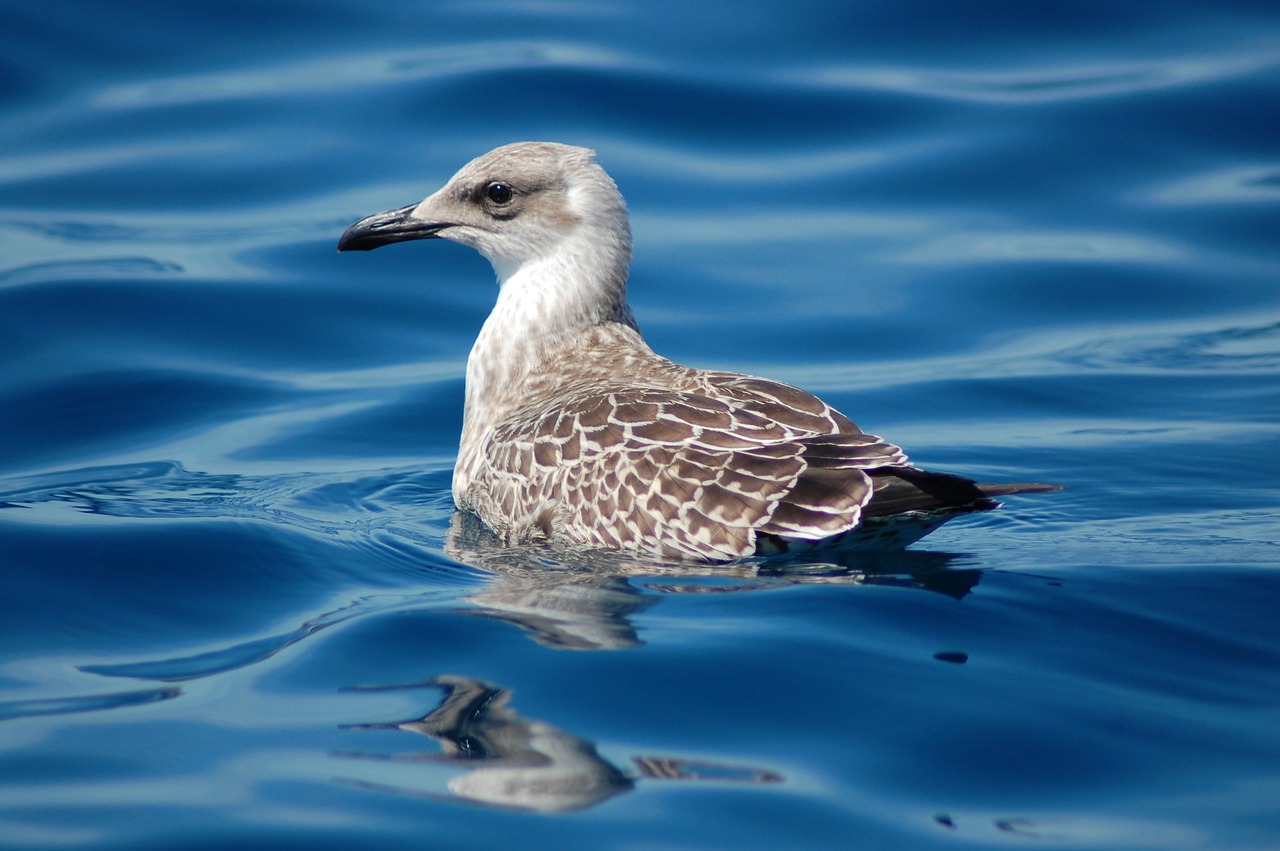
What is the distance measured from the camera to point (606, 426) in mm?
6230

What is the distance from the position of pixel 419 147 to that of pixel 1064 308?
504 centimetres

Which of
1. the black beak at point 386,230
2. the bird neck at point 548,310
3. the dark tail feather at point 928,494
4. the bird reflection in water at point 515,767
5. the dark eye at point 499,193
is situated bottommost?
the bird reflection in water at point 515,767

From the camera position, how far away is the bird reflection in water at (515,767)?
4.41 meters

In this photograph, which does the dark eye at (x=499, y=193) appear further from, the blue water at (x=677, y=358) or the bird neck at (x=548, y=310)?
the blue water at (x=677, y=358)

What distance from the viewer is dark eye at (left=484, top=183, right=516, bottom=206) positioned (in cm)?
738

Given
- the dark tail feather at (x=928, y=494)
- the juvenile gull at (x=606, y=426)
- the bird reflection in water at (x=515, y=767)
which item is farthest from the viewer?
the juvenile gull at (x=606, y=426)

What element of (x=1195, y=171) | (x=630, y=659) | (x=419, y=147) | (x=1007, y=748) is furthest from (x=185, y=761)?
(x=1195, y=171)

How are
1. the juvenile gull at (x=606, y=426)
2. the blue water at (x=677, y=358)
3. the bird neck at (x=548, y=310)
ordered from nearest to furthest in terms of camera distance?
the blue water at (x=677, y=358) < the juvenile gull at (x=606, y=426) < the bird neck at (x=548, y=310)

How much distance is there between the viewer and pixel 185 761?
15.5 ft

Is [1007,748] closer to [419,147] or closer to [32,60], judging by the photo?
[419,147]

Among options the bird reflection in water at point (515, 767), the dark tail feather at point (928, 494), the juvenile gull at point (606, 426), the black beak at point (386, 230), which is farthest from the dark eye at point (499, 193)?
the bird reflection in water at point (515, 767)

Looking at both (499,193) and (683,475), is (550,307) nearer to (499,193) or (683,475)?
(499,193)

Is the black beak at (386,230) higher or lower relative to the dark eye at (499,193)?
lower

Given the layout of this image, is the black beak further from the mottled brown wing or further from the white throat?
the mottled brown wing
